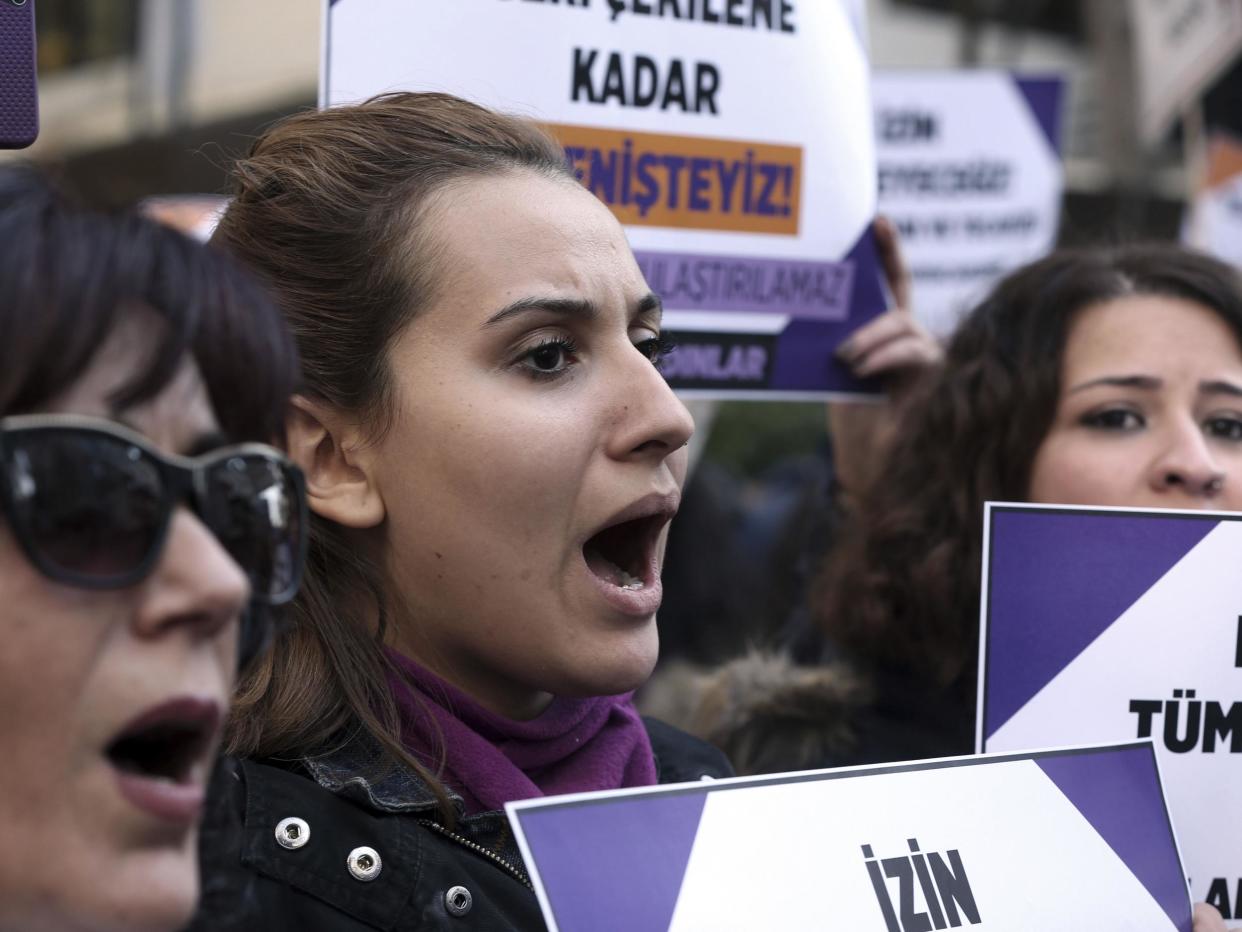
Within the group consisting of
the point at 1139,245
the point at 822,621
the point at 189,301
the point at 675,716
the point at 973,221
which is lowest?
the point at 675,716

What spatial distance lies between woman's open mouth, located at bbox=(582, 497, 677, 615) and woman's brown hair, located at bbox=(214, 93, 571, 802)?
11.3 inches

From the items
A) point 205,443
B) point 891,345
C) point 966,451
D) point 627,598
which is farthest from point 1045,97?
point 205,443

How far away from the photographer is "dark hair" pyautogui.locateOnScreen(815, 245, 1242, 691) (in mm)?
2932

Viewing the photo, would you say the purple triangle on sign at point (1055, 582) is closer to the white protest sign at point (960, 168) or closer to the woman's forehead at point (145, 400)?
the woman's forehead at point (145, 400)

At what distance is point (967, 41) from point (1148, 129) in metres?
4.78

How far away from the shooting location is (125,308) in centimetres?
125

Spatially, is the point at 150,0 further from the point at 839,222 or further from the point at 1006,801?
the point at 1006,801

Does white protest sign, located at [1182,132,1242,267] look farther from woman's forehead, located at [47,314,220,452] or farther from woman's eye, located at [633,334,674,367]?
woman's forehead, located at [47,314,220,452]

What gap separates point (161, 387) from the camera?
48.9 inches

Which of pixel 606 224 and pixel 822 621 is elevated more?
pixel 606 224

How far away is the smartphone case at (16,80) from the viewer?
6.17 ft

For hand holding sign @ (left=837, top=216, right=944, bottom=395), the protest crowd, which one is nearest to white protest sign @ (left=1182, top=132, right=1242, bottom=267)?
the protest crowd

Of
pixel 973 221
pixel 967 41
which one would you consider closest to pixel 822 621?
pixel 973 221

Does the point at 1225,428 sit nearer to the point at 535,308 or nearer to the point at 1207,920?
the point at 1207,920
